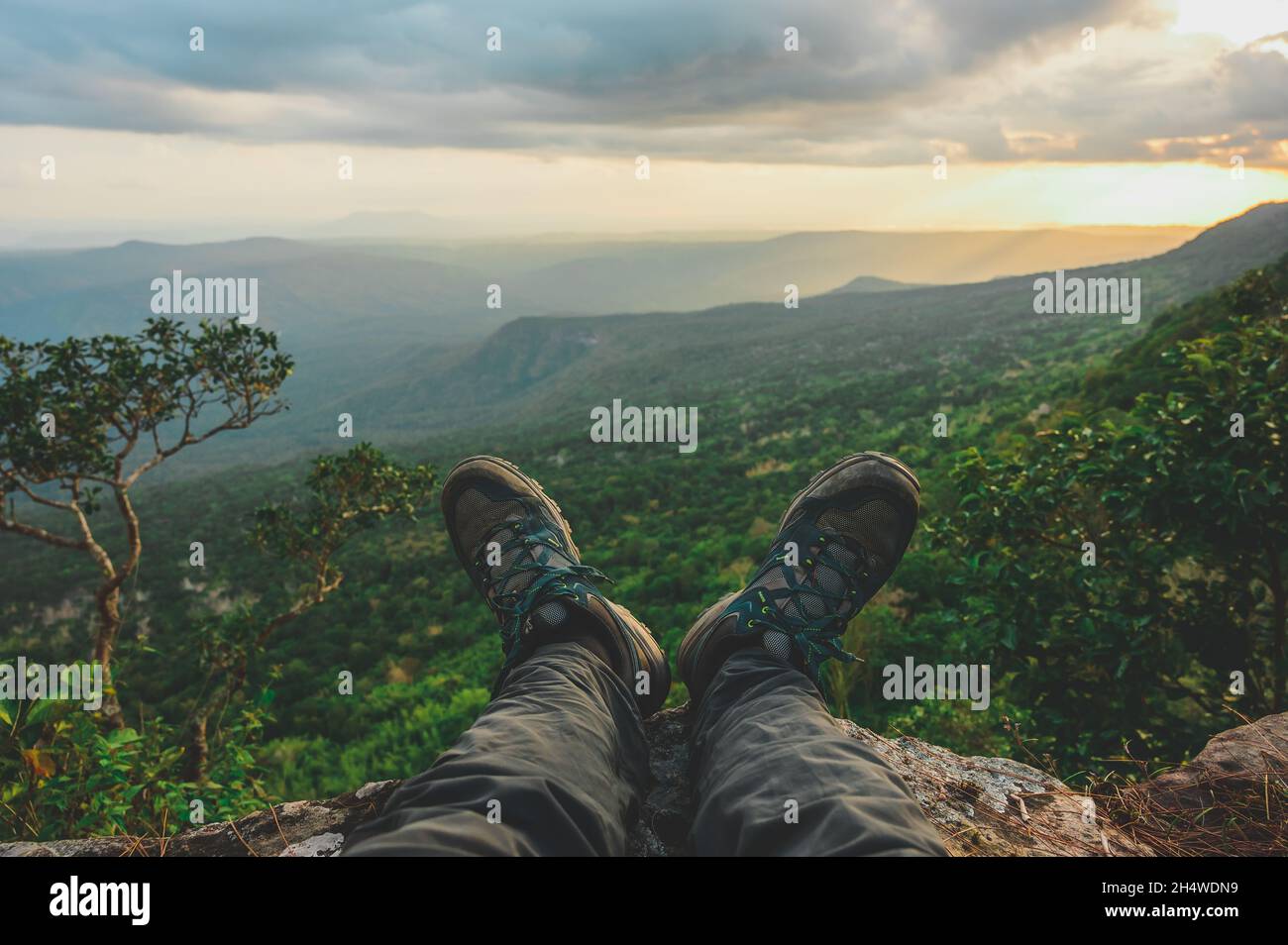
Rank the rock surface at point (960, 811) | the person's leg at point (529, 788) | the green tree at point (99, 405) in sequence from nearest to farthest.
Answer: the person's leg at point (529, 788)
the rock surface at point (960, 811)
the green tree at point (99, 405)

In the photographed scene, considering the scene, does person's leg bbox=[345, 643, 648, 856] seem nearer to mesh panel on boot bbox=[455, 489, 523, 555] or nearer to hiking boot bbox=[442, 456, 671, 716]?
hiking boot bbox=[442, 456, 671, 716]

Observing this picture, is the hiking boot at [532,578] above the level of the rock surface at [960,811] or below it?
above

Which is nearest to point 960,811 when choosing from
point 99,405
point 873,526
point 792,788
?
point 792,788

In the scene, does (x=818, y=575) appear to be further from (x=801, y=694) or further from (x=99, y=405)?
(x=99, y=405)

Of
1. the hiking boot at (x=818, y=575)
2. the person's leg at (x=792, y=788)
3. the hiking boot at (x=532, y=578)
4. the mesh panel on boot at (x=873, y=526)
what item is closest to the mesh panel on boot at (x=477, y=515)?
the hiking boot at (x=532, y=578)

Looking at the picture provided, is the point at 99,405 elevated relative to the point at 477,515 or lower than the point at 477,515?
elevated

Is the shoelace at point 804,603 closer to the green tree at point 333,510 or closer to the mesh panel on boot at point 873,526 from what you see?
the mesh panel on boot at point 873,526

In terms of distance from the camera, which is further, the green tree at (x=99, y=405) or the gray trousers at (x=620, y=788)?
the green tree at (x=99, y=405)
